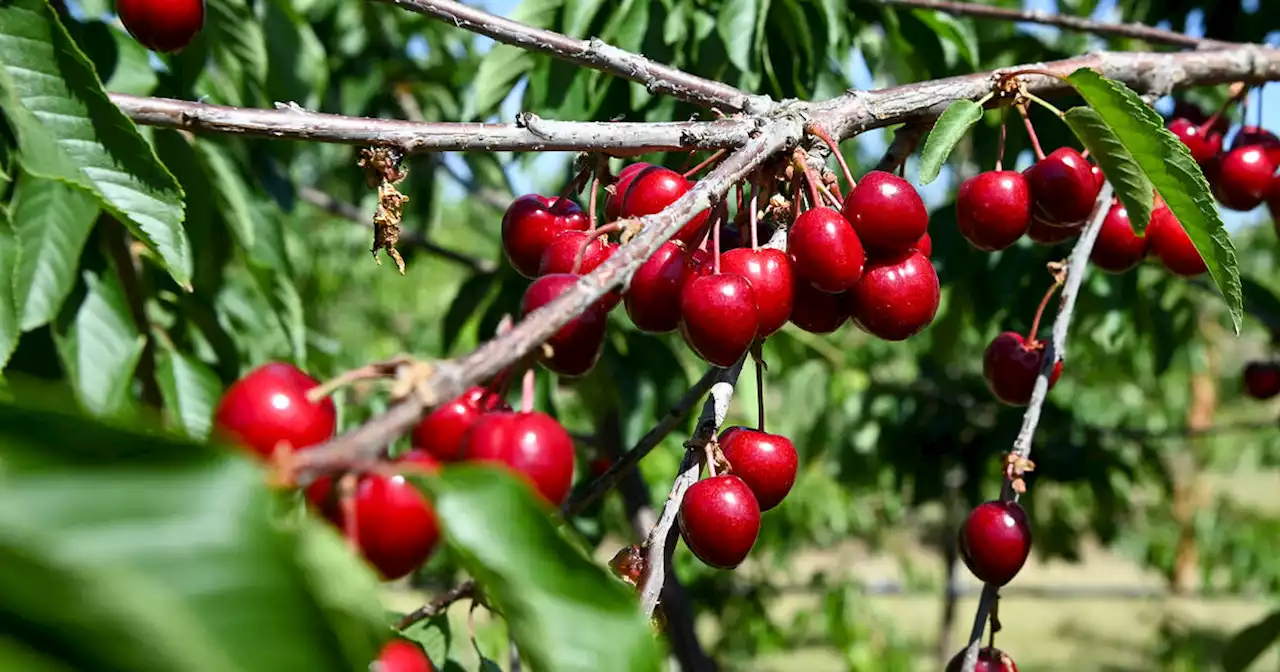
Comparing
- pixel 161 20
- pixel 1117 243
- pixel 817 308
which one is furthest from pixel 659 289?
pixel 1117 243

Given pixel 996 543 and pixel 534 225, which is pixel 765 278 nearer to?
pixel 534 225

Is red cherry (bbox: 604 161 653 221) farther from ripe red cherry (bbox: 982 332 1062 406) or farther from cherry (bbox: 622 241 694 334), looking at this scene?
ripe red cherry (bbox: 982 332 1062 406)

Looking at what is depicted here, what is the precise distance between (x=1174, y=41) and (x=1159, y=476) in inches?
130

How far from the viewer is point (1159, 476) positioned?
470 centimetres

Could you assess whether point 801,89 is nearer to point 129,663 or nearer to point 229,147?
point 229,147

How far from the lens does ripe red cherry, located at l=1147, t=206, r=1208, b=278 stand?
1.70 meters

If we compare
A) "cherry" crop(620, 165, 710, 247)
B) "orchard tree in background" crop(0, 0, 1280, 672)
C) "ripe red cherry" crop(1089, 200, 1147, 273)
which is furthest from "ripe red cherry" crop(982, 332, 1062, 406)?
"cherry" crop(620, 165, 710, 247)

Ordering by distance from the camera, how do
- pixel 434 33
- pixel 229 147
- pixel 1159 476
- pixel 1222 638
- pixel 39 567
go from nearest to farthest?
pixel 39 567 → pixel 229 147 → pixel 434 33 → pixel 1159 476 → pixel 1222 638

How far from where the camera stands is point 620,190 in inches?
51.8

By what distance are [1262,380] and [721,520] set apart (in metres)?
2.75

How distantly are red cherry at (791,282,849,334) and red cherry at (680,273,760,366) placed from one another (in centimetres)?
18

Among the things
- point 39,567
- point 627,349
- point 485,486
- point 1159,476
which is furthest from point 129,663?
point 1159,476

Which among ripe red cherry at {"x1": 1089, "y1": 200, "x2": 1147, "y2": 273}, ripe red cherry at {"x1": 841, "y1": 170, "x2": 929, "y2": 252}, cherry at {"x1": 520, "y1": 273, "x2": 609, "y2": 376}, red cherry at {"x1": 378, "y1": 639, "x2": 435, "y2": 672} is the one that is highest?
ripe red cherry at {"x1": 1089, "y1": 200, "x2": 1147, "y2": 273}

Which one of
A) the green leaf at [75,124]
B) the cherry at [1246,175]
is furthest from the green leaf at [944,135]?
the cherry at [1246,175]
